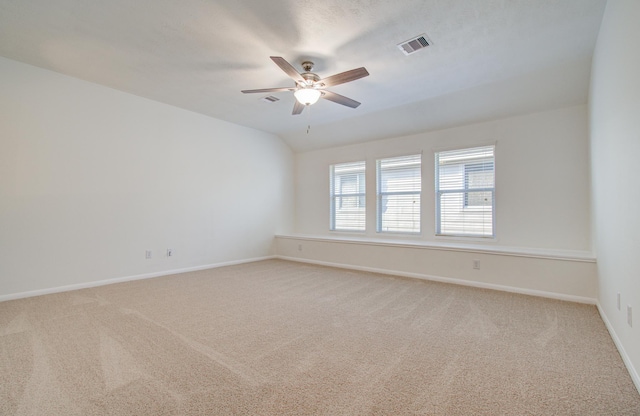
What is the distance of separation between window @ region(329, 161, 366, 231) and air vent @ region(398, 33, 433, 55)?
9.80ft

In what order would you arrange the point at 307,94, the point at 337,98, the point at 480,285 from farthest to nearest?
the point at 480,285 < the point at 337,98 < the point at 307,94

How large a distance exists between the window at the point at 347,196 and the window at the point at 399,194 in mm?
418

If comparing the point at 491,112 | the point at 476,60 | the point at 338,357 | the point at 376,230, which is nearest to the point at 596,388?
the point at 338,357

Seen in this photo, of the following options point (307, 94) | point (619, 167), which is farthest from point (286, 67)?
point (619, 167)

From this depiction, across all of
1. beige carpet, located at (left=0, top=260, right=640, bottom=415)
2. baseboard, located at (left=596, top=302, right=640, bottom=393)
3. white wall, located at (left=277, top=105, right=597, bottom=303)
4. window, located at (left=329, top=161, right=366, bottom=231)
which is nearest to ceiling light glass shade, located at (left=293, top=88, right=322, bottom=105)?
beige carpet, located at (left=0, top=260, right=640, bottom=415)

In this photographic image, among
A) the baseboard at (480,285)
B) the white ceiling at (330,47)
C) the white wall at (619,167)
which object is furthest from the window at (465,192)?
the white wall at (619,167)

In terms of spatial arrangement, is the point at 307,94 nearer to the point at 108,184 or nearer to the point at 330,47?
the point at 330,47

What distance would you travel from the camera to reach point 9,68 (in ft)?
10.9

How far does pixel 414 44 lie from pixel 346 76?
2.56 ft

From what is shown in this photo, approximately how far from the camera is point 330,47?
9.57 feet

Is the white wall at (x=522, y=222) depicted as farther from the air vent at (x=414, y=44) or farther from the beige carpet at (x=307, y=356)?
the air vent at (x=414, y=44)

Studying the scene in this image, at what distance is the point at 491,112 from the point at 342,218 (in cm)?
332

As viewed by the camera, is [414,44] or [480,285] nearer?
[414,44]

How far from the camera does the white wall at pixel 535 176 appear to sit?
12.2 ft
